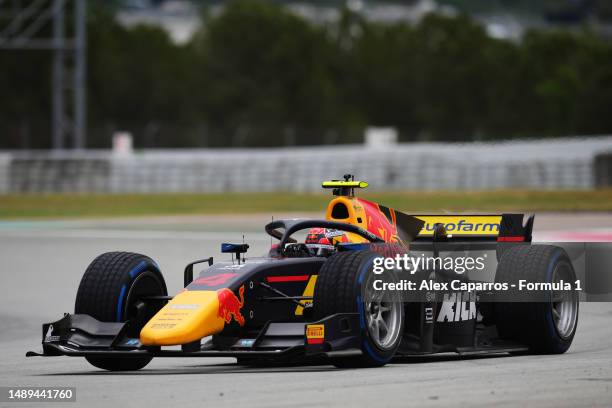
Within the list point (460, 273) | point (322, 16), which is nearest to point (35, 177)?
point (460, 273)

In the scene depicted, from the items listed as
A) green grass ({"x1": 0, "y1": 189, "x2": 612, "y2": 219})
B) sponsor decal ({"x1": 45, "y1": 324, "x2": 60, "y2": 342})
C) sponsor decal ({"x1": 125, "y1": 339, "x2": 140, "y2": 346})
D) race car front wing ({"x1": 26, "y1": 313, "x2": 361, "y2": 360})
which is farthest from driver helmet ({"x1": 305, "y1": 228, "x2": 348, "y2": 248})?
green grass ({"x1": 0, "y1": 189, "x2": 612, "y2": 219})

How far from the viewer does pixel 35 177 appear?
4503 cm

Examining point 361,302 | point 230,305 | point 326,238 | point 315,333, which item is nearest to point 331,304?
point 361,302

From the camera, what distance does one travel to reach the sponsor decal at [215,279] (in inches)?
402

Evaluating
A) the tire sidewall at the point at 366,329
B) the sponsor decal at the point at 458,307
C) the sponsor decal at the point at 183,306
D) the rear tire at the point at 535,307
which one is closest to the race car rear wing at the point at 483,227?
the rear tire at the point at 535,307

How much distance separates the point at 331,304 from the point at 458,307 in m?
1.56

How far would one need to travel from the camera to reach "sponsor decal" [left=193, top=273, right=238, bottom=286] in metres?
10.2

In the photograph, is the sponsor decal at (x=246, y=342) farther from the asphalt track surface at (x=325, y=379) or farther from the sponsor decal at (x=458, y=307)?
the sponsor decal at (x=458, y=307)

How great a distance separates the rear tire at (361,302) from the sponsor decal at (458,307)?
2.52ft

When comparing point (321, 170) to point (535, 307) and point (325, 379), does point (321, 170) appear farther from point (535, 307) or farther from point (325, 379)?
point (325, 379)

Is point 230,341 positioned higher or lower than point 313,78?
lower

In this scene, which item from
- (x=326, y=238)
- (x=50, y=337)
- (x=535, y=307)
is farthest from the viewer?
(x=535, y=307)

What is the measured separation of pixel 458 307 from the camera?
11234 millimetres

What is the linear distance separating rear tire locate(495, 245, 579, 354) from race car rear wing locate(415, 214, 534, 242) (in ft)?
1.39
